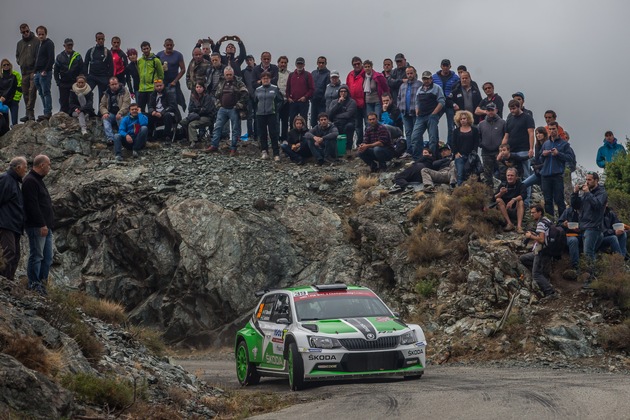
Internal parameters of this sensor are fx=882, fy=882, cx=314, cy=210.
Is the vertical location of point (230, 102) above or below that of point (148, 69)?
below

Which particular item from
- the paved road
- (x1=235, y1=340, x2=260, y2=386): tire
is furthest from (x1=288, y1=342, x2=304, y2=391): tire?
(x1=235, y1=340, x2=260, y2=386): tire

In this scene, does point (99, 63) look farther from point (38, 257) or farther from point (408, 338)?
point (408, 338)

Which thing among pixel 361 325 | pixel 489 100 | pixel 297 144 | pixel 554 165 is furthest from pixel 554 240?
pixel 297 144

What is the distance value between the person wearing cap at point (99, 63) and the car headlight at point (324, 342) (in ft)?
60.5

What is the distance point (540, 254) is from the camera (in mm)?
20797

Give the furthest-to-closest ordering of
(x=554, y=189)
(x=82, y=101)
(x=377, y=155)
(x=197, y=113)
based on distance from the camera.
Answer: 1. (x=197, y=113)
2. (x=82, y=101)
3. (x=377, y=155)
4. (x=554, y=189)

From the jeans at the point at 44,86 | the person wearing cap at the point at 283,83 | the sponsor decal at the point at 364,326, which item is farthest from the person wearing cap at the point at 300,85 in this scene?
the sponsor decal at the point at 364,326

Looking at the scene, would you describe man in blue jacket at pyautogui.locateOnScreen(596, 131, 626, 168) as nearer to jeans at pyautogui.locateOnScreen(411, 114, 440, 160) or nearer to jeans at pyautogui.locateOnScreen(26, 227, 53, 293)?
jeans at pyautogui.locateOnScreen(411, 114, 440, 160)

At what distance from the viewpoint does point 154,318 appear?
2720 centimetres

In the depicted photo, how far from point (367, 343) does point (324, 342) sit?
2.30 ft

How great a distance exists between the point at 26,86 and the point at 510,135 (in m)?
Result: 17.3

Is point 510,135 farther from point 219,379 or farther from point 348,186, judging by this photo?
point 219,379

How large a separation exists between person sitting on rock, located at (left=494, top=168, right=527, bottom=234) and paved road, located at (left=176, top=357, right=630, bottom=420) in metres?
7.52


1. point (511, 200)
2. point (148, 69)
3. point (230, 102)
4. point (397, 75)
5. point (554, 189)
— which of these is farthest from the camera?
point (148, 69)
